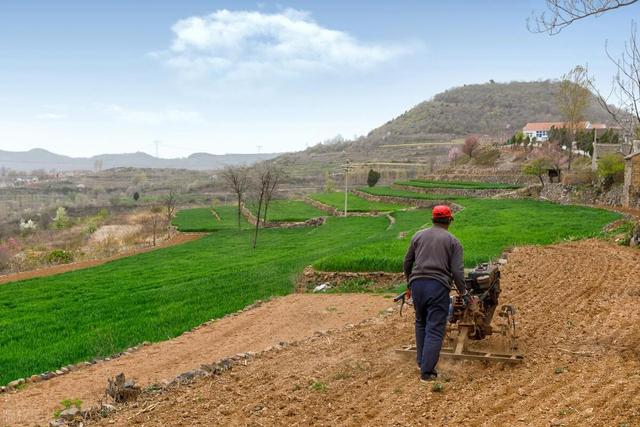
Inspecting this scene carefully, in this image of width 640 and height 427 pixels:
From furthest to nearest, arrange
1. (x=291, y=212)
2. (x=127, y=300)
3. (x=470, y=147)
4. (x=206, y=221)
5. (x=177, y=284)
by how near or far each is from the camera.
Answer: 1. (x=470, y=147)
2. (x=206, y=221)
3. (x=291, y=212)
4. (x=177, y=284)
5. (x=127, y=300)

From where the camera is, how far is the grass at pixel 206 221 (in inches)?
1955

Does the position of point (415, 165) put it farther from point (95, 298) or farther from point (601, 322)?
point (601, 322)

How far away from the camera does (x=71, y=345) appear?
12.3m

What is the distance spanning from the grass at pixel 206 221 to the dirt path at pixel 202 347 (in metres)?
35.0

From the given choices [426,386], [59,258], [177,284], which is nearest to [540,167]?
[177,284]

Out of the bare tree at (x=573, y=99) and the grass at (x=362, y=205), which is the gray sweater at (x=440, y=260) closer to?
the grass at (x=362, y=205)

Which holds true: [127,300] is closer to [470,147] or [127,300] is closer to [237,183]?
[237,183]

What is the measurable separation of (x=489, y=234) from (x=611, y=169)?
2110 centimetres

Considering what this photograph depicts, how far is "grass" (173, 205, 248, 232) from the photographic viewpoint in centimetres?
4966

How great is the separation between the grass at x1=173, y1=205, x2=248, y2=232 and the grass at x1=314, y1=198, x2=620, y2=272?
71.2ft

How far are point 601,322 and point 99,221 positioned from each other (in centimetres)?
6942

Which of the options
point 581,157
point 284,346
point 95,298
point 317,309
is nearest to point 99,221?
point 95,298

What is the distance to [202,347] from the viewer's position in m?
11.2

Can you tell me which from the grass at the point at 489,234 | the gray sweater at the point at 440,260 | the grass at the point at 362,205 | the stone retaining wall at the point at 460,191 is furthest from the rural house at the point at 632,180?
the gray sweater at the point at 440,260
